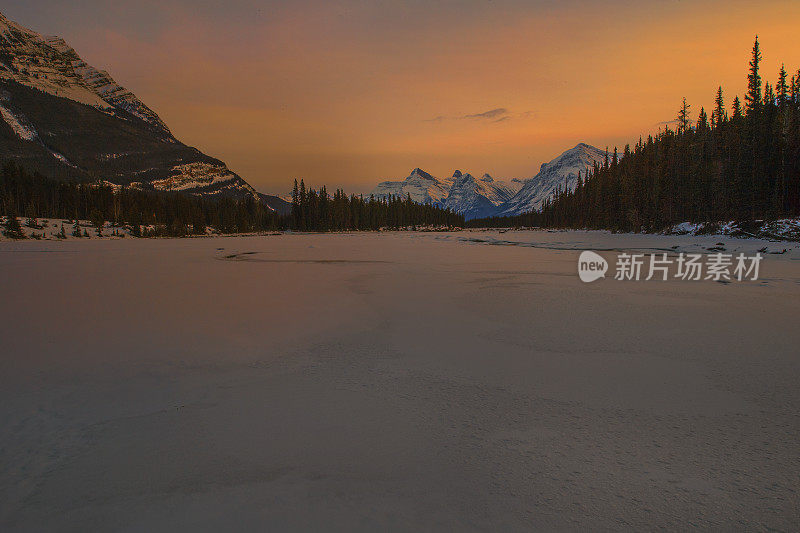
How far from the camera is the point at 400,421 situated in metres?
4.36

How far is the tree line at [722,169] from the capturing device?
5444 cm

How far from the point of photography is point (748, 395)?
4938mm

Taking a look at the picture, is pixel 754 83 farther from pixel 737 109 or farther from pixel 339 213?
pixel 339 213

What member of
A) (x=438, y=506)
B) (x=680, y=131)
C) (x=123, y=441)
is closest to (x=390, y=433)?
(x=438, y=506)

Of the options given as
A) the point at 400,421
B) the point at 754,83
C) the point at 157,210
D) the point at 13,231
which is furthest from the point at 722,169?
the point at 157,210

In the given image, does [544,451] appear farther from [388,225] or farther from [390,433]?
[388,225]

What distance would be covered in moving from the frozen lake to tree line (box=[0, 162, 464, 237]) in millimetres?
74903

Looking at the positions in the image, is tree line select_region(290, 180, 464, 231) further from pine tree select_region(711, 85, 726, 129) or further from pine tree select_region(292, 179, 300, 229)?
pine tree select_region(711, 85, 726, 129)

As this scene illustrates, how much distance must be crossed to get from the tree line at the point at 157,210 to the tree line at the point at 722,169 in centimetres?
9240

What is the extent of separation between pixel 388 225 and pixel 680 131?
113 metres

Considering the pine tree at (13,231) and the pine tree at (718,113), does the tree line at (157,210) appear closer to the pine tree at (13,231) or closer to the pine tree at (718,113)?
the pine tree at (13,231)

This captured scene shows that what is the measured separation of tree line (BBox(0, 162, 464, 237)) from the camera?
309 feet

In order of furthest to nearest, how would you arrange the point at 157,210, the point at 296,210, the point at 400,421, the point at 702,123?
the point at 296,210 → the point at 157,210 → the point at 702,123 → the point at 400,421

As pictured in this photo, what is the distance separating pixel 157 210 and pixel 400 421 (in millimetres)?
134131
